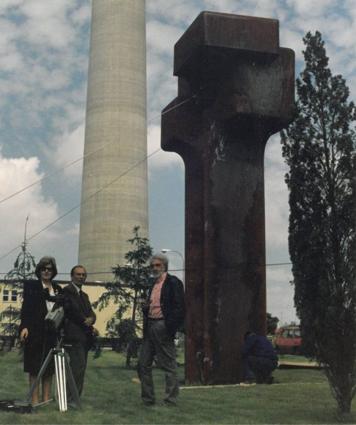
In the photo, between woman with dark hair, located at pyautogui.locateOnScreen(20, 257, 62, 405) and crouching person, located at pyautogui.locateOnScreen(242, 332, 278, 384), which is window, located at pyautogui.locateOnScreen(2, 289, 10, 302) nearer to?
crouching person, located at pyautogui.locateOnScreen(242, 332, 278, 384)

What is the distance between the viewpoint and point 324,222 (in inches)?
294

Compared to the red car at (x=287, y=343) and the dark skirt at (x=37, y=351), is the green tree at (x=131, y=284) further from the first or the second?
the red car at (x=287, y=343)

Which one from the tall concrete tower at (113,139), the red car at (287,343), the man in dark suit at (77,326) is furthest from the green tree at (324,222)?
the tall concrete tower at (113,139)

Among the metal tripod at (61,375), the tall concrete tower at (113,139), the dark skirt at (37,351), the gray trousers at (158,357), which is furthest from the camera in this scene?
the tall concrete tower at (113,139)

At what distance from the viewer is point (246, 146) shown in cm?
1269

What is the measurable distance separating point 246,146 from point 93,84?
1634 inches

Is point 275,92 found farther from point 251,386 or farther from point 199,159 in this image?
point 251,386

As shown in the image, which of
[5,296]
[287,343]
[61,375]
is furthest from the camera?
[5,296]

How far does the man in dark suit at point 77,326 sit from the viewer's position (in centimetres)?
757

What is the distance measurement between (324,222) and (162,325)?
2.13m

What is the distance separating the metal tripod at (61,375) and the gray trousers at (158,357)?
0.86 m

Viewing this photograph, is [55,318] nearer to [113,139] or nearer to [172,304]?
[172,304]

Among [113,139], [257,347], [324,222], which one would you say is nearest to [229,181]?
[257,347]

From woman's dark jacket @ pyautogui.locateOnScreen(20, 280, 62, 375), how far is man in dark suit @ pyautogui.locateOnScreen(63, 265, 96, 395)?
259 millimetres
